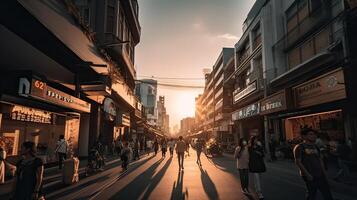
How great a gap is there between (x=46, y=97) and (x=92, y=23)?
43.0ft

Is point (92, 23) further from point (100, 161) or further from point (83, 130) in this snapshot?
point (100, 161)

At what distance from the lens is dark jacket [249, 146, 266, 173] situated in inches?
287

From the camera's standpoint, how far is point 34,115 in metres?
12.7

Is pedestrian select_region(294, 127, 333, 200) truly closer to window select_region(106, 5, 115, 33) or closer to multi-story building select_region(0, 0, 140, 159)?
multi-story building select_region(0, 0, 140, 159)

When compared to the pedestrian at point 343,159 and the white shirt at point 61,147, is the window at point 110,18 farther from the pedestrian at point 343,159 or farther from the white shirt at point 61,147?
the pedestrian at point 343,159

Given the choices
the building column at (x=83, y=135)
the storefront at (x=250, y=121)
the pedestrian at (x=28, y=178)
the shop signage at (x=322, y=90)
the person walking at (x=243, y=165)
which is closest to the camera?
the pedestrian at (x=28, y=178)

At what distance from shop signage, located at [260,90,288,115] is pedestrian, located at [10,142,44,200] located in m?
16.6

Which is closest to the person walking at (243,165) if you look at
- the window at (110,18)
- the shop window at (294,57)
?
the shop window at (294,57)

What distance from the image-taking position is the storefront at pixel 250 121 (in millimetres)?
24745

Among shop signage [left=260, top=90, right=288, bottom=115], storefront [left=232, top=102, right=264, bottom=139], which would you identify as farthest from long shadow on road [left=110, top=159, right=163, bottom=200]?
storefront [left=232, top=102, right=264, bottom=139]

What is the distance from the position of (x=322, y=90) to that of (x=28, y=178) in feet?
48.5

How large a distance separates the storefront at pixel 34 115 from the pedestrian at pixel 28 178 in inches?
248

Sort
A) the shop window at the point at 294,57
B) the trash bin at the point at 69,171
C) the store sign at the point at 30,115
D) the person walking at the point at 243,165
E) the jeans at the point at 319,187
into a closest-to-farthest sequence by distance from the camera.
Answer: the jeans at the point at 319,187 → the person walking at the point at 243,165 → the trash bin at the point at 69,171 → the store sign at the point at 30,115 → the shop window at the point at 294,57

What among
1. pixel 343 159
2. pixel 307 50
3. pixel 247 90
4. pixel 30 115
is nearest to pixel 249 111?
pixel 247 90
